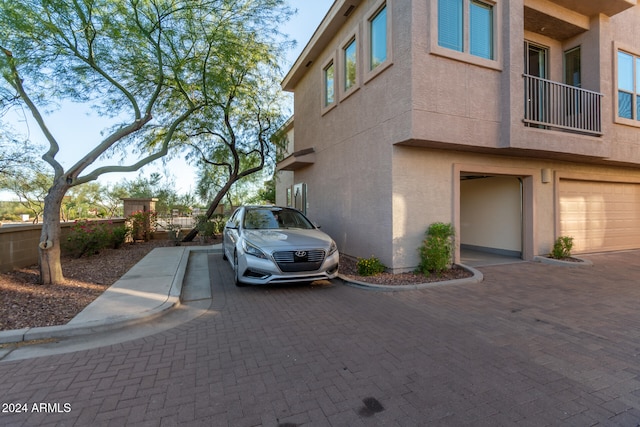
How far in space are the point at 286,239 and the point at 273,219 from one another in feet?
4.51

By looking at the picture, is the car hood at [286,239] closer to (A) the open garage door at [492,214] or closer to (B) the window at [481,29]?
(B) the window at [481,29]

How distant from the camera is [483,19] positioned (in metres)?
7.20

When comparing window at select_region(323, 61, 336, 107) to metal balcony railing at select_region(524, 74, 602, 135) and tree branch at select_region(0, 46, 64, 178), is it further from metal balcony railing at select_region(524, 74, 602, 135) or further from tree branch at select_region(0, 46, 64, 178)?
tree branch at select_region(0, 46, 64, 178)

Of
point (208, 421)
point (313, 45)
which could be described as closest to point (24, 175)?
point (313, 45)

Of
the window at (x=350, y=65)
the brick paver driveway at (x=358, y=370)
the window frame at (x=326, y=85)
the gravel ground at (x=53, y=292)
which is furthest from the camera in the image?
the window frame at (x=326, y=85)

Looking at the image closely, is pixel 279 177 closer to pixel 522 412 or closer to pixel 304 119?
Result: pixel 304 119

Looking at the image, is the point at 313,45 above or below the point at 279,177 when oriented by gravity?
above

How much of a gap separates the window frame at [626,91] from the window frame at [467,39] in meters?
4.72

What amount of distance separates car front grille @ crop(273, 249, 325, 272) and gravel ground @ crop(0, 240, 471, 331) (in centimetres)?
126

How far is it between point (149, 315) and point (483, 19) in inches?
356

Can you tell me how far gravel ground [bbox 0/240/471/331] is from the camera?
433 centimetres

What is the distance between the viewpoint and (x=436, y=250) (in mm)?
6754

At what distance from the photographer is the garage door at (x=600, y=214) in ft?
31.9

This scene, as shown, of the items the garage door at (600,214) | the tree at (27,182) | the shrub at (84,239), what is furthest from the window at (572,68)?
the tree at (27,182)
